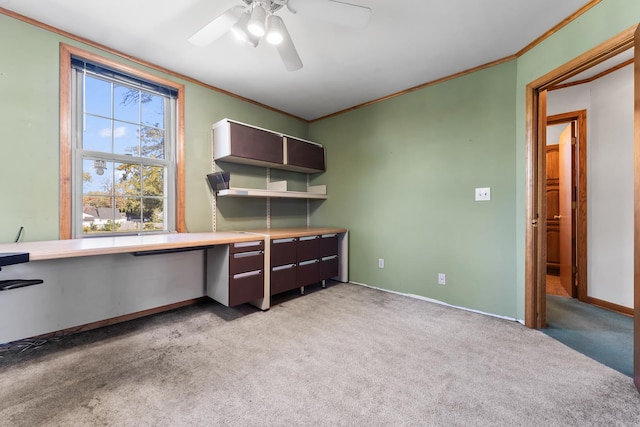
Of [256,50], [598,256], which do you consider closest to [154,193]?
[256,50]

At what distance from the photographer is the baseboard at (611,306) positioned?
Result: 8.25 ft

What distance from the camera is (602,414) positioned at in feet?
4.24

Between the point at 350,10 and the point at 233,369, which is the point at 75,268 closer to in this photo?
the point at 233,369

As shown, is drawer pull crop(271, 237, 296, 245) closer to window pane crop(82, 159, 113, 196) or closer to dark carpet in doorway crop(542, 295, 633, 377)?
window pane crop(82, 159, 113, 196)

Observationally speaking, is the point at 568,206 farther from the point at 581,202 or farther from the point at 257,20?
the point at 257,20

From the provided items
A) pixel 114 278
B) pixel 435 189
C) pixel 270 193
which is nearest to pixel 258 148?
pixel 270 193

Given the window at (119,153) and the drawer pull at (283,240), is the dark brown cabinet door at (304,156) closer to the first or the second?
the drawer pull at (283,240)

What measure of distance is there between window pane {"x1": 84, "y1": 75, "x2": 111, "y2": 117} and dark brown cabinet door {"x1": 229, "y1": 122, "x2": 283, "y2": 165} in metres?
1.07

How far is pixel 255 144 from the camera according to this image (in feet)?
9.91

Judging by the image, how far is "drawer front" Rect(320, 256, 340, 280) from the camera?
3289mm

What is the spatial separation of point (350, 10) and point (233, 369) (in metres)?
2.30

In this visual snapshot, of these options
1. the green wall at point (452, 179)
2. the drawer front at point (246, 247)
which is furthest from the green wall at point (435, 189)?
the drawer front at point (246, 247)

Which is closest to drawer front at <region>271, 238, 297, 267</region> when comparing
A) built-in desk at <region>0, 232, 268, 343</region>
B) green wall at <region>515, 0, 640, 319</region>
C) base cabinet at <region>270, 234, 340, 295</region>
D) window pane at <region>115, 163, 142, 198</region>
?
base cabinet at <region>270, 234, 340, 295</region>

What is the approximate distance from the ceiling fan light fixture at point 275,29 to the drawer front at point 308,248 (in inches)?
75.4
